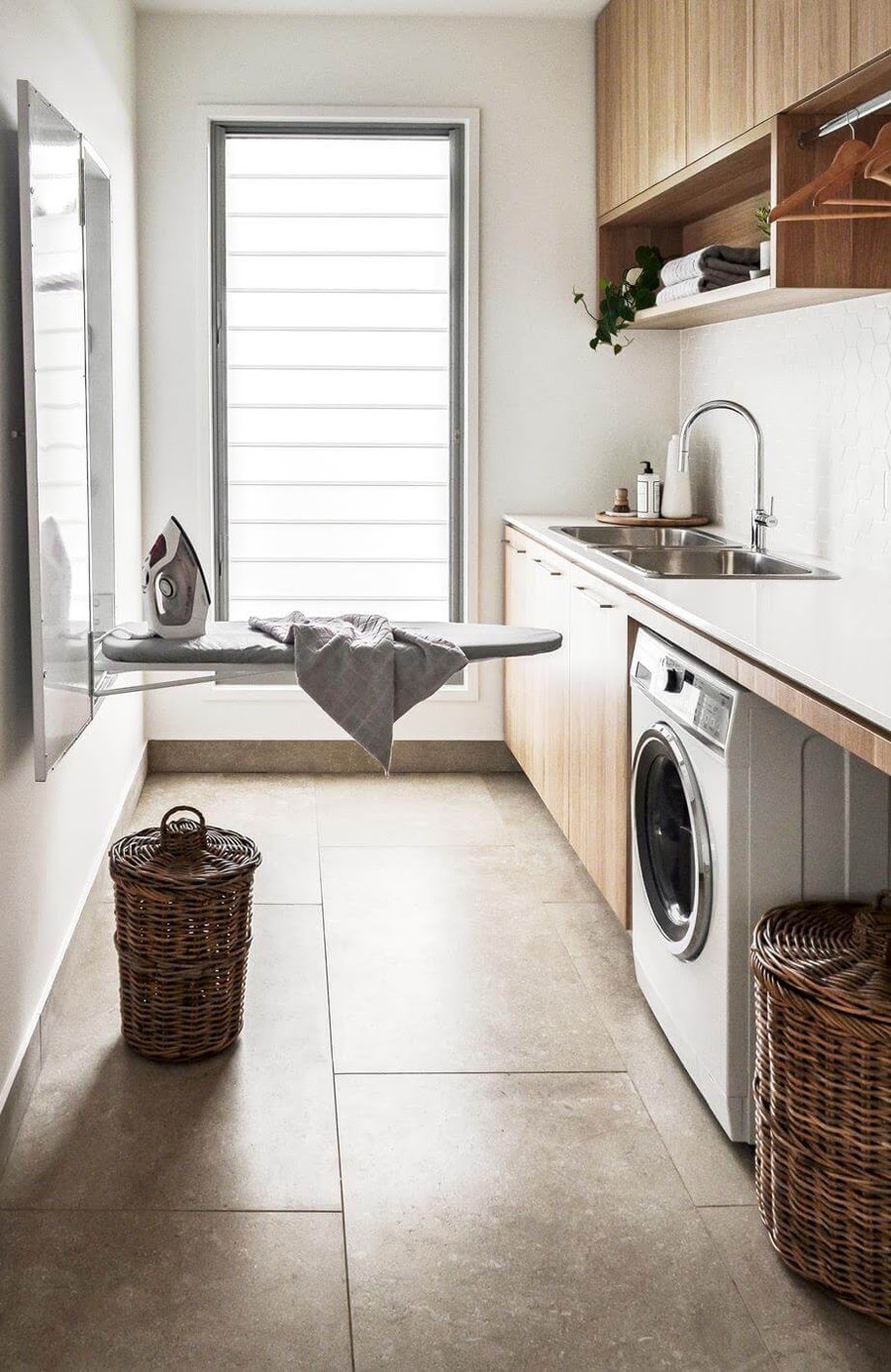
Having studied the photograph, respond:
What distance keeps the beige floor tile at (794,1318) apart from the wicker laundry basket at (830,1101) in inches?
1.1

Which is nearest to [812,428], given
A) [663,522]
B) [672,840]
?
[663,522]

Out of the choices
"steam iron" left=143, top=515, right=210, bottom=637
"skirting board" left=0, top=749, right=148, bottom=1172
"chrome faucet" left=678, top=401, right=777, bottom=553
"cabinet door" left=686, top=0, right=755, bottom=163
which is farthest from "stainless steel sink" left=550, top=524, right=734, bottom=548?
"skirting board" left=0, top=749, right=148, bottom=1172

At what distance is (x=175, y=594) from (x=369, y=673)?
0.46 metres

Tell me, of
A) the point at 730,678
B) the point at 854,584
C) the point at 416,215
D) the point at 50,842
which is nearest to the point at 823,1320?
the point at 730,678

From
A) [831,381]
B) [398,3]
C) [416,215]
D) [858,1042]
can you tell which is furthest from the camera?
[416,215]

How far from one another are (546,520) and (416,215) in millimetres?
1219

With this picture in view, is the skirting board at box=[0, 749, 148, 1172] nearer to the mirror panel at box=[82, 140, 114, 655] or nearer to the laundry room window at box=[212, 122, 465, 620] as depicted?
the mirror panel at box=[82, 140, 114, 655]

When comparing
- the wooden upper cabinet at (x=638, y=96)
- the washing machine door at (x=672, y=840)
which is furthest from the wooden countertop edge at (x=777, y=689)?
the wooden upper cabinet at (x=638, y=96)

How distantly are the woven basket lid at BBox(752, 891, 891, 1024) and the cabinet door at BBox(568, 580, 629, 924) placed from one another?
1022mm

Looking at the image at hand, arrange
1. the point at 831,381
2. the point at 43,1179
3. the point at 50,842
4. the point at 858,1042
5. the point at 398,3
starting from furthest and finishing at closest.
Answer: the point at 398,3
the point at 831,381
the point at 50,842
the point at 43,1179
the point at 858,1042

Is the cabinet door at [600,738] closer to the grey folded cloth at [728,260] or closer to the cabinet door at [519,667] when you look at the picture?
the cabinet door at [519,667]

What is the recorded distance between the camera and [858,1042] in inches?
79.5

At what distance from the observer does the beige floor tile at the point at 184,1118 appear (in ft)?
8.04

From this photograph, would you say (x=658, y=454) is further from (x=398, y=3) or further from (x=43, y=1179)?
(x=43, y=1179)
